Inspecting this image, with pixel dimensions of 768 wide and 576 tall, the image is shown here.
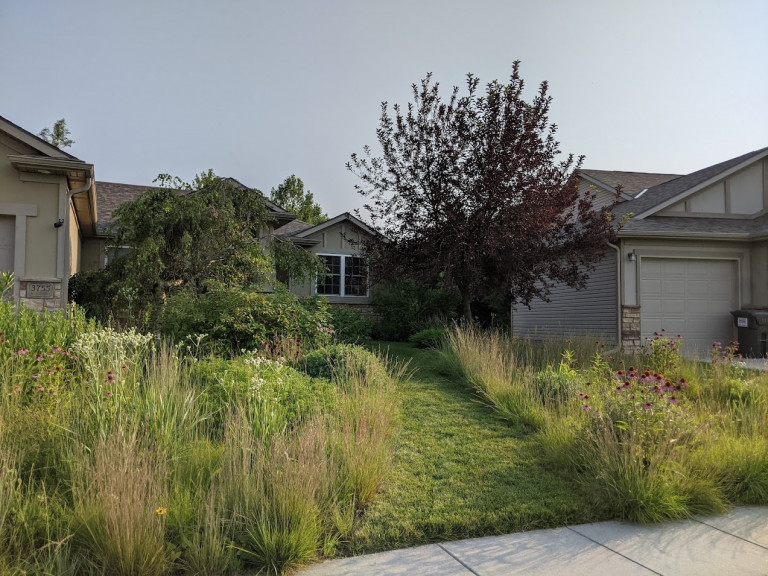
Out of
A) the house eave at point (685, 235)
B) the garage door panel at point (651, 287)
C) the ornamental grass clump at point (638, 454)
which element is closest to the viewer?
the ornamental grass clump at point (638, 454)

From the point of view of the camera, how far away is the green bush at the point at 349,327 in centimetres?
1072

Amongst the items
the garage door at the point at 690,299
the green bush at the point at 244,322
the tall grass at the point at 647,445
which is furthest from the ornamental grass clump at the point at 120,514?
the garage door at the point at 690,299

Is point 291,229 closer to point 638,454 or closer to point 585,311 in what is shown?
point 585,311

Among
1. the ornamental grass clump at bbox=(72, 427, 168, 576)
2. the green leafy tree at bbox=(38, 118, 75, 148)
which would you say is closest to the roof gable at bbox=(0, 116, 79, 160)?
the ornamental grass clump at bbox=(72, 427, 168, 576)

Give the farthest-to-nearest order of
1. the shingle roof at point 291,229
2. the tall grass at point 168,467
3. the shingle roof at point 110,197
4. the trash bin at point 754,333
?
1. the shingle roof at point 291,229
2. the shingle roof at point 110,197
3. the trash bin at point 754,333
4. the tall grass at point 168,467

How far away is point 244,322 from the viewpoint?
8.09m

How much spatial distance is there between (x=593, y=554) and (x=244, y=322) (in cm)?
583

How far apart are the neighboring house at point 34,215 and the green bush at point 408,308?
29.7 ft

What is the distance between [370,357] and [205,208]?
621 cm

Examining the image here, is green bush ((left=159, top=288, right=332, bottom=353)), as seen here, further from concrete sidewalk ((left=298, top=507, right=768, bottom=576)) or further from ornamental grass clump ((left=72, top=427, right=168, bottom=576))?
concrete sidewalk ((left=298, top=507, right=768, bottom=576))

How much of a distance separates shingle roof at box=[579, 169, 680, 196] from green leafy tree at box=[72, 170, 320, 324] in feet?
34.9

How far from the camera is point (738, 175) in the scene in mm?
14508

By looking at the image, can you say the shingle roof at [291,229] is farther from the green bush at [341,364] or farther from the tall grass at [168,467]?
the tall grass at [168,467]

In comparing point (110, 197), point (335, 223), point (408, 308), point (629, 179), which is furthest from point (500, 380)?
point (110, 197)
